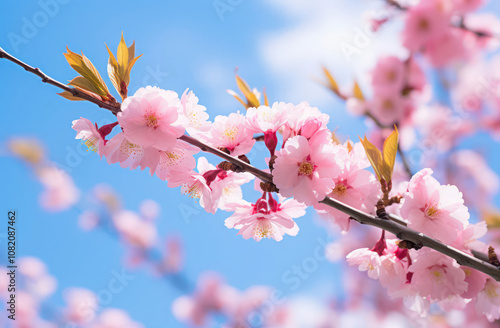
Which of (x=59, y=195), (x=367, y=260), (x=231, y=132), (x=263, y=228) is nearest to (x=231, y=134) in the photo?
(x=231, y=132)

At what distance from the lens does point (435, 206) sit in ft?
2.67

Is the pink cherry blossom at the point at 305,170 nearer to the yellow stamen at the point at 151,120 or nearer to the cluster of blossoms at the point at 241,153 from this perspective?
the cluster of blossoms at the point at 241,153

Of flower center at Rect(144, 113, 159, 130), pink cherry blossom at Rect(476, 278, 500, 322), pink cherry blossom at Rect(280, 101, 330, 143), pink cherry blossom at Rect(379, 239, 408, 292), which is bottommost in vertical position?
pink cherry blossom at Rect(476, 278, 500, 322)

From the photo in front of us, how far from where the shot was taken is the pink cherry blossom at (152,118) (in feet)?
2.27

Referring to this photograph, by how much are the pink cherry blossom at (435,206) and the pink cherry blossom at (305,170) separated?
0.20m

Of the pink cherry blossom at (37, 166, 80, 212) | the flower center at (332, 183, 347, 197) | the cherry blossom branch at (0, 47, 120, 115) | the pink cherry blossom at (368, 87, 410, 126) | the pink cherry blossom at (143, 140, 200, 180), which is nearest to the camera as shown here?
the cherry blossom branch at (0, 47, 120, 115)

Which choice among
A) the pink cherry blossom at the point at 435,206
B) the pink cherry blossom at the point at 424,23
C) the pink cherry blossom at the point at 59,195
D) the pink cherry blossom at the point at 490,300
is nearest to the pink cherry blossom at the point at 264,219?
the pink cherry blossom at the point at 435,206

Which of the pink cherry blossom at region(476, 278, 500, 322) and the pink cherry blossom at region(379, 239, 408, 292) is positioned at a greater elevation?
the pink cherry blossom at region(379, 239, 408, 292)

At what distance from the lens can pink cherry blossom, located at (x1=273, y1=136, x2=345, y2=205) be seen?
0.73 metres

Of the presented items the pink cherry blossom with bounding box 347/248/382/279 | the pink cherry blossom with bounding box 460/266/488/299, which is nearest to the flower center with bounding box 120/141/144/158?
the pink cherry blossom with bounding box 347/248/382/279

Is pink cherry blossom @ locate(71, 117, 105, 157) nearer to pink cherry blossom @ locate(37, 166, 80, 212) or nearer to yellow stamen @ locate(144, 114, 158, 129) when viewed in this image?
yellow stamen @ locate(144, 114, 158, 129)

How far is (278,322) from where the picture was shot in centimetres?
563

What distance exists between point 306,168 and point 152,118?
31 centimetres

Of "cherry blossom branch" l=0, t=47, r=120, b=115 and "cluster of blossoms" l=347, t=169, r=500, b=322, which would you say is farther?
"cluster of blossoms" l=347, t=169, r=500, b=322
